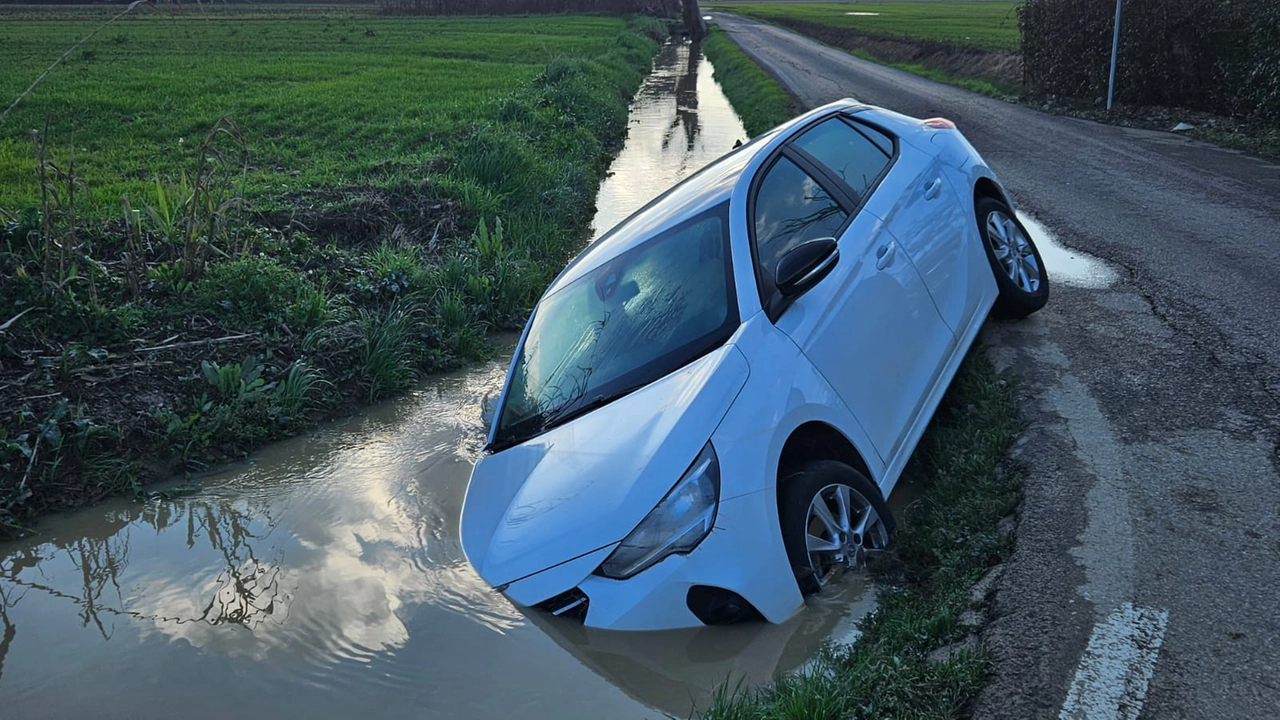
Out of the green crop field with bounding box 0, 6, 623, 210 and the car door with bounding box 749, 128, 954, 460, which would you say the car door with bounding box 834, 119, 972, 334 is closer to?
the car door with bounding box 749, 128, 954, 460

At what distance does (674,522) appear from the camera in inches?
143

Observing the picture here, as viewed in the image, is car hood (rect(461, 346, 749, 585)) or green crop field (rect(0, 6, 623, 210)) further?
green crop field (rect(0, 6, 623, 210))

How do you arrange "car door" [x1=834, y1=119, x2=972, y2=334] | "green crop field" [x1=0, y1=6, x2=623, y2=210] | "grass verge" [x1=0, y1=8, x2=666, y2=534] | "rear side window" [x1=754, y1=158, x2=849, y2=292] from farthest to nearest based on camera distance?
"green crop field" [x1=0, y1=6, x2=623, y2=210] → "grass verge" [x1=0, y1=8, x2=666, y2=534] → "car door" [x1=834, y1=119, x2=972, y2=334] → "rear side window" [x1=754, y1=158, x2=849, y2=292]

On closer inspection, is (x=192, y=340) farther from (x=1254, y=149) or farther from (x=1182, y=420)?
(x=1254, y=149)

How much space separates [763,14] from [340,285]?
254ft

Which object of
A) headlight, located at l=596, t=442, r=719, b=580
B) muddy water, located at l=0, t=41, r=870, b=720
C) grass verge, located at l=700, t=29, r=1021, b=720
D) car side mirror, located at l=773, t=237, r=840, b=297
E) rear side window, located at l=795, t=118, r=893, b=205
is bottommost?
muddy water, located at l=0, t=41, r=870, b=720

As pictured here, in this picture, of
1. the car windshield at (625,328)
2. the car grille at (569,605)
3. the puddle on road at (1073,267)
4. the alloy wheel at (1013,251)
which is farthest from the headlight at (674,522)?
the puddle on road at (1073,267)

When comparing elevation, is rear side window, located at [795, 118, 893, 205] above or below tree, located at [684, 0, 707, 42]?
above

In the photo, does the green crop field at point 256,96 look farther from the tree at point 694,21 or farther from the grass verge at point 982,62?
the tree at point 694,21

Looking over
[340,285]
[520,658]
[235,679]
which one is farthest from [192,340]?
[520,658]

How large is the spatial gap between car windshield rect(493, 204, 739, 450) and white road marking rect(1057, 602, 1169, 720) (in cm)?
172

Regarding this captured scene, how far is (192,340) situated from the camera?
710cm

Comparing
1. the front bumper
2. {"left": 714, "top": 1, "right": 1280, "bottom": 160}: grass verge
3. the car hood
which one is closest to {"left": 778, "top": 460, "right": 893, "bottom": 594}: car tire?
the front bumper

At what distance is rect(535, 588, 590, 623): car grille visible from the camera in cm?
A: 376
